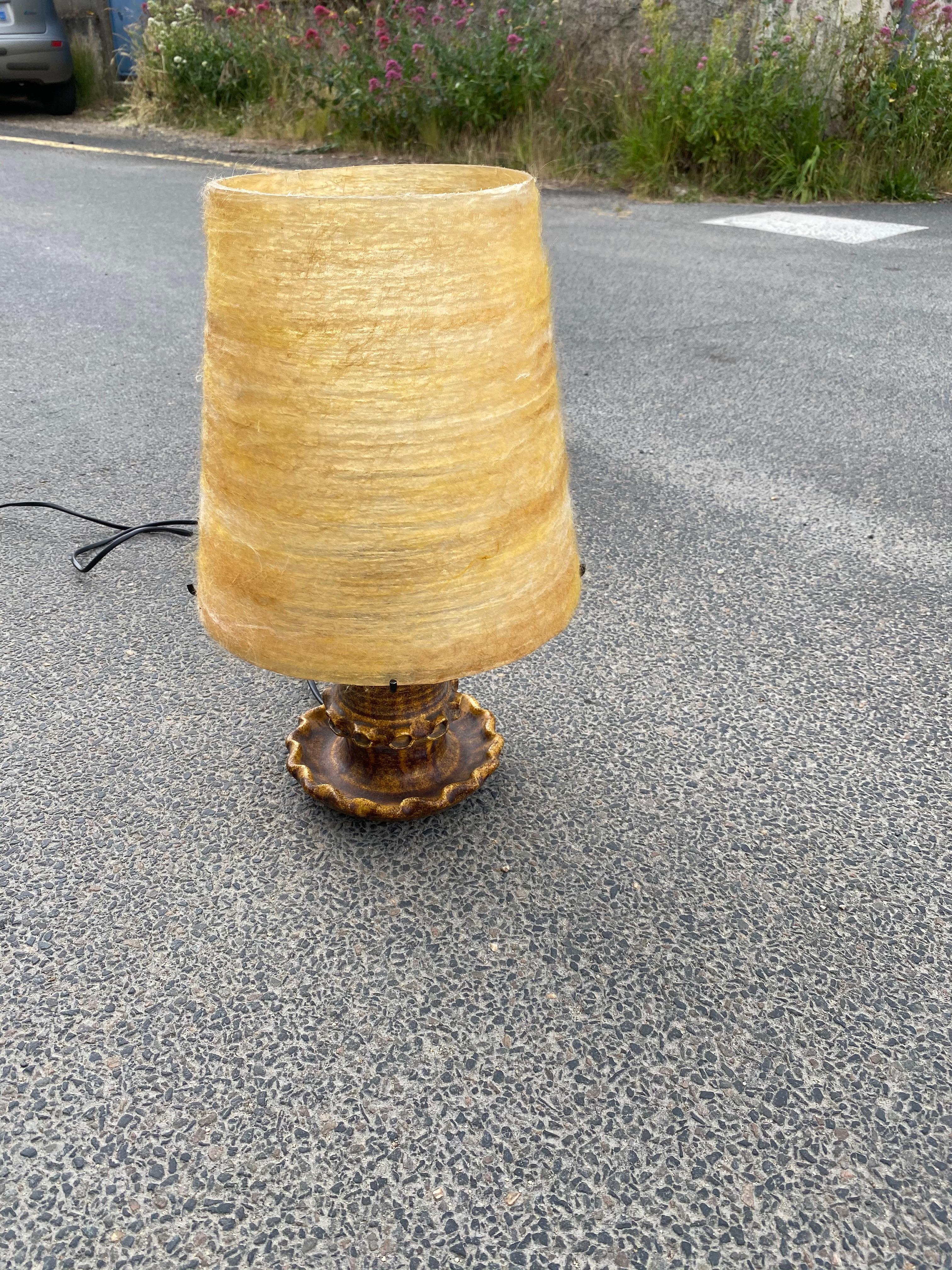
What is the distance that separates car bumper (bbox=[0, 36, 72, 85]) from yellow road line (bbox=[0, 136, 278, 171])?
0.99 meters

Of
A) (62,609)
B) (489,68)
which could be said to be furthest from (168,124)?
(62,609)

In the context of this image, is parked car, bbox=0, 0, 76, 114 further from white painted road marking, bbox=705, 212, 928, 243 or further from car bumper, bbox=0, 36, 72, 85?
white painted road marking, bbox=705, 212, 928, 243

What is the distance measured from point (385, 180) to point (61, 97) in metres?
9.96

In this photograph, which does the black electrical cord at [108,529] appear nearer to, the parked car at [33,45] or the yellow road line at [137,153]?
the yellow road line at [137,153]

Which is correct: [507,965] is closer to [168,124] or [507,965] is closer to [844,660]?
[844,660]

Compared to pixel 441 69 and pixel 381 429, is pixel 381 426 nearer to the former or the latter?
pixel 381 429

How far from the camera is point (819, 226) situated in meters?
5.19

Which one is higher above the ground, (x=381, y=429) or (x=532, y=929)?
(x=381, y=429)

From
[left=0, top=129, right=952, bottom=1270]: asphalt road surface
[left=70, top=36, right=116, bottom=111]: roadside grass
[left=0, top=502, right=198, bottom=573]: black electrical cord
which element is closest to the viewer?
[left=0, top=129, right=952, bottom=1270]: asphalt road surface

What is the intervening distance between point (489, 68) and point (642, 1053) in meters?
6.62

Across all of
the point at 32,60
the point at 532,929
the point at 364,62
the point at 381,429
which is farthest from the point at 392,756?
the point at 32,60

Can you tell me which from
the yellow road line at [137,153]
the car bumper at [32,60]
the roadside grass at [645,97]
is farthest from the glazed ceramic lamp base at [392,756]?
the car bumper at [32,60]

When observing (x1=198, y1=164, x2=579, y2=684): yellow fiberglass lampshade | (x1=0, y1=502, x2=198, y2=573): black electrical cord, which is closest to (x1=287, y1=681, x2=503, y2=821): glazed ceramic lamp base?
(x1=198, y1=164, x2=579, y2=684): yellow fiberglass lampshade

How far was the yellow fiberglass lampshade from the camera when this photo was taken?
107 cm
